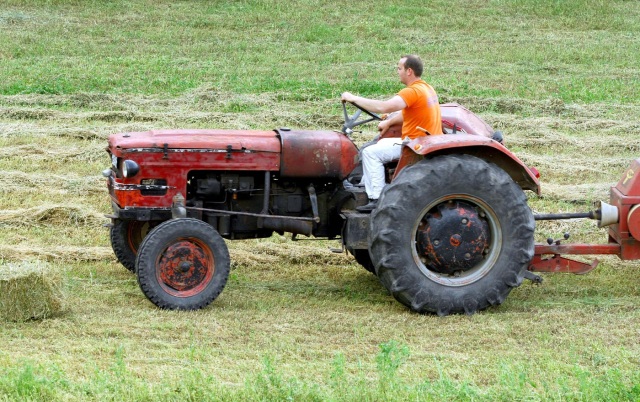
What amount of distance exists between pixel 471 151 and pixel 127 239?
9.28 ft

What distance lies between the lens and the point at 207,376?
5.85 meters

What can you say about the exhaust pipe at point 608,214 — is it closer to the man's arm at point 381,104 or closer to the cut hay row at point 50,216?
the man's arm at point 381,104

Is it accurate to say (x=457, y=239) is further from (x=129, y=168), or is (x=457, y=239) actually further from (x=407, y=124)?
(x=129, y=168)

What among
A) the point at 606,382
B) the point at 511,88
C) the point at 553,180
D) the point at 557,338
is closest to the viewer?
the point at 606,382

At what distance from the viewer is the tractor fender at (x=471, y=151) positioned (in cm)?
765

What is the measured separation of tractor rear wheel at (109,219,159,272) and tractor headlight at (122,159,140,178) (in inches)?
39.8

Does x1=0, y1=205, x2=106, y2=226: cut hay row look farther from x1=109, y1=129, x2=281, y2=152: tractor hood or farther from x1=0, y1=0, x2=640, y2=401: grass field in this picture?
x1=109, y1=129, x2=281, y2=152: tractor hood

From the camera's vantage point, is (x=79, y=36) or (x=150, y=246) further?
(x=79, y=36)

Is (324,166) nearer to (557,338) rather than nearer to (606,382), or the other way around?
(557,338)

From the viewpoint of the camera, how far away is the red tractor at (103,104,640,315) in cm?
760

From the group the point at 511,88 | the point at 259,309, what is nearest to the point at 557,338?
the point at 259,309

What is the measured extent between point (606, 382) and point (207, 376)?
7.00 ft

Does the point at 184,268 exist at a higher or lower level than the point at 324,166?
lower

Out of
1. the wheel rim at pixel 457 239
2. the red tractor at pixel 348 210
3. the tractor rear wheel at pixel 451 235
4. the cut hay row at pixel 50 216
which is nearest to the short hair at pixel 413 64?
the red tractor at pixel 348 210
